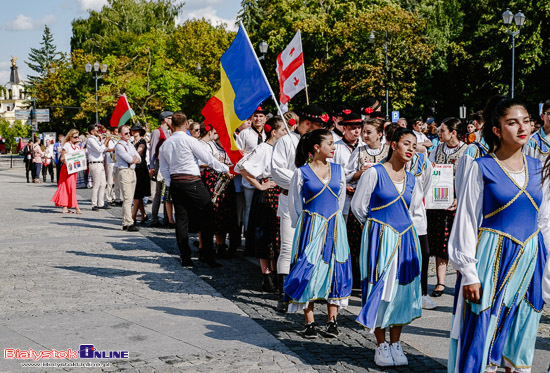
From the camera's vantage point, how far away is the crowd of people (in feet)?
12.3

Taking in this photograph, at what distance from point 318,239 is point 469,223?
6.68ft

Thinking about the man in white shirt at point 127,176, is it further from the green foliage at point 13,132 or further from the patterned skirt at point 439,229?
the green foliage at point 13,132

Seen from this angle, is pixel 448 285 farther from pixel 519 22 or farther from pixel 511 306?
pixel 519 22

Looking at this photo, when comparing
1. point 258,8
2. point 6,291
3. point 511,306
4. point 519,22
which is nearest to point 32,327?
point 6,291

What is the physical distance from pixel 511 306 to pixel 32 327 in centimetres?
428

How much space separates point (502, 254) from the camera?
3.76 meters

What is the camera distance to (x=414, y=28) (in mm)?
39844

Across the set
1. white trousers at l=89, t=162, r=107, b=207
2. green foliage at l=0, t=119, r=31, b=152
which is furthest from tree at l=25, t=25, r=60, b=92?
white trousers at l=89, t=162, r=107, b=207

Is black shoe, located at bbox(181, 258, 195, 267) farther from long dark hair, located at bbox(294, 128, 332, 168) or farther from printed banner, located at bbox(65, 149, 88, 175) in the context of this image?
printed banner, located at bbox(65, 149, 88, 175)

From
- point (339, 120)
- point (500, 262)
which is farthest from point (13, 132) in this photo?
point (500, 262)

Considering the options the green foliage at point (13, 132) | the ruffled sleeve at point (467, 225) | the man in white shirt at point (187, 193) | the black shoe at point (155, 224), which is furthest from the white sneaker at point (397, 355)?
the green foliage at point (13, 132)

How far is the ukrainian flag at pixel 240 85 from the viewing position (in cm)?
764

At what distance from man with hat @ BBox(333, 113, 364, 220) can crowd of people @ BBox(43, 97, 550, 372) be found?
0.01m

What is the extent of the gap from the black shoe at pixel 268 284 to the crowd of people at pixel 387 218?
13mm
